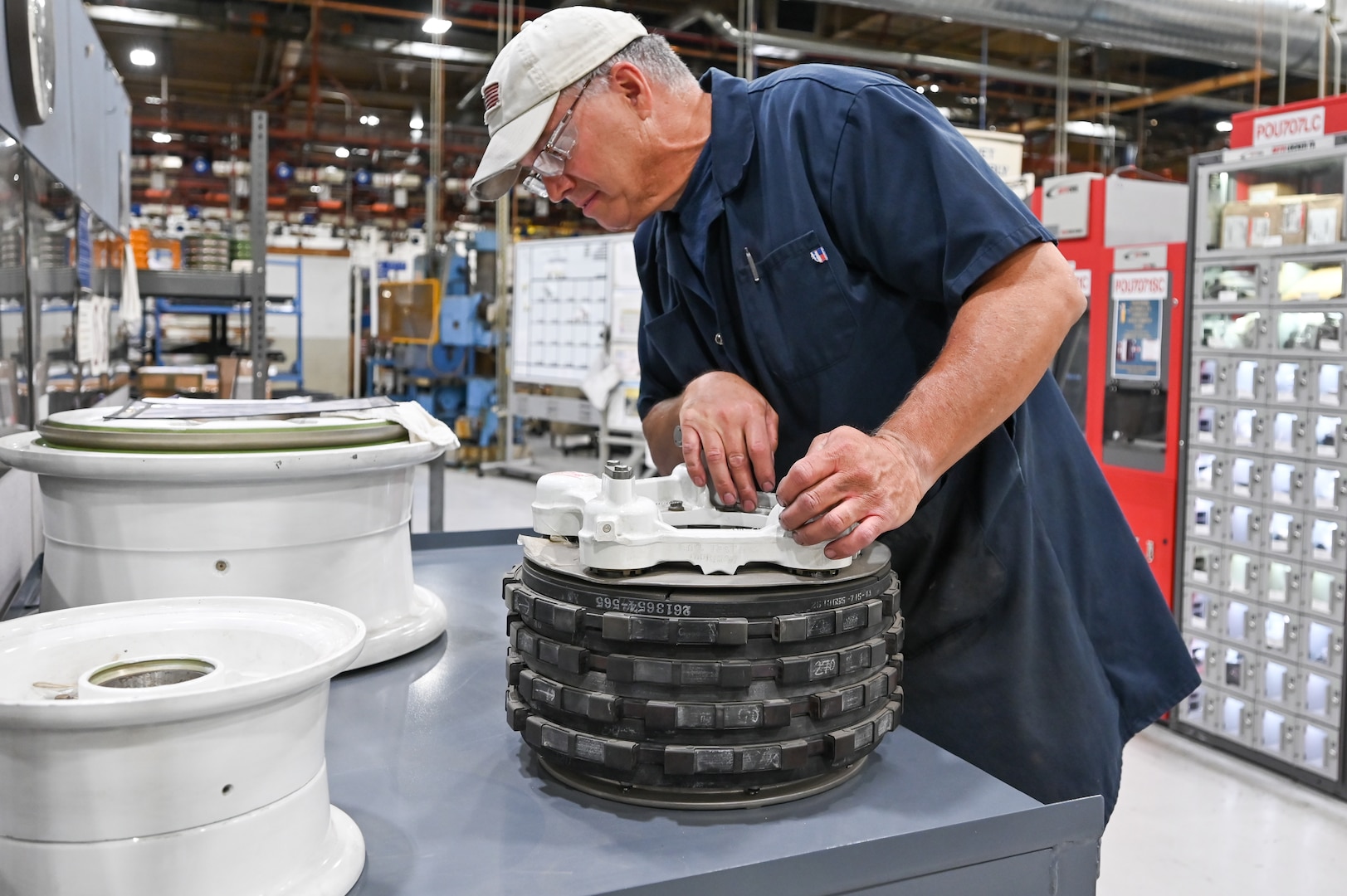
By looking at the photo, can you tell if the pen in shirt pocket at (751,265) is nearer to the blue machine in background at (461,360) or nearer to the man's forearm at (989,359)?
the man's forearm at (989,359)

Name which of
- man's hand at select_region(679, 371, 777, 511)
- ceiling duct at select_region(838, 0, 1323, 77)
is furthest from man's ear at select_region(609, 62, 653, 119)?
ceiling duct at select_region(838, 0, 1323, 77)

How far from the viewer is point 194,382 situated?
5445 millimetres

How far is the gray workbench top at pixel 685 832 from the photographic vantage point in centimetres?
72

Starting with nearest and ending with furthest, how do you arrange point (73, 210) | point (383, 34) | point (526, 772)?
Result: 1. point (526, 772)
2. point (73, 210)
3. point (383, 34)

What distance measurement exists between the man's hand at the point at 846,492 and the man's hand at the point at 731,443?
0.22 metres

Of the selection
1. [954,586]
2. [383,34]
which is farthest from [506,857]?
[383,34]

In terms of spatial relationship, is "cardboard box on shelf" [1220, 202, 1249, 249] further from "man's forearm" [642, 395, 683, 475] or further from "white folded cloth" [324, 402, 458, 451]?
"white folded cloth" [324, 402, 458, 451]

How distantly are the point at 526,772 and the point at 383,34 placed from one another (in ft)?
33.3

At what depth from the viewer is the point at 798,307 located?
1217mm

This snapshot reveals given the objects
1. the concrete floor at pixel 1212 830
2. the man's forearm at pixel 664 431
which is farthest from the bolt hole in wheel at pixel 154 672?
the concrete floor at pixel 1212 830

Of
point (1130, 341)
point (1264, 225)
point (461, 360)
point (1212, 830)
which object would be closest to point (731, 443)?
point (1212, 830)

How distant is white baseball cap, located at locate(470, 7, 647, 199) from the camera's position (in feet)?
3.84

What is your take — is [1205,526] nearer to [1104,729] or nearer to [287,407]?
[1104,729]

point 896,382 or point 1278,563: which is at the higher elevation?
point 896,382
